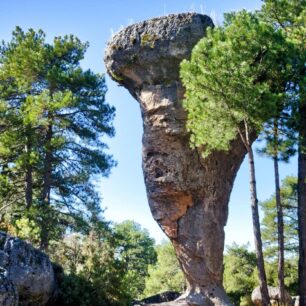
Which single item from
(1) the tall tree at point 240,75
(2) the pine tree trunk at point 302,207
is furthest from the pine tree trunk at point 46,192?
(2) the pine tree trunk at point 302,207

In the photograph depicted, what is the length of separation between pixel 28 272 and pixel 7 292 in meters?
7.57

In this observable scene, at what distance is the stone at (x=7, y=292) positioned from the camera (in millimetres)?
2600

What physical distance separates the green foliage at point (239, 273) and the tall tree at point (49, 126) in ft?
29.9

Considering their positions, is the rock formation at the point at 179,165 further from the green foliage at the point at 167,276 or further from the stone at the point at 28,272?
the green foliage at the point at 167,276

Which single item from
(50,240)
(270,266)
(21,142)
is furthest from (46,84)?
(270,266)

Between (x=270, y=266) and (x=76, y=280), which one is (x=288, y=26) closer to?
(x=76, y=280)

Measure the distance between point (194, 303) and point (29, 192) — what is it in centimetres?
751

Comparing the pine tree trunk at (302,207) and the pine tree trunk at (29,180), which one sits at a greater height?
the pine tree trunk at (29,180)

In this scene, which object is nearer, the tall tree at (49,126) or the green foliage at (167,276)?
the tall tree at (49,126)

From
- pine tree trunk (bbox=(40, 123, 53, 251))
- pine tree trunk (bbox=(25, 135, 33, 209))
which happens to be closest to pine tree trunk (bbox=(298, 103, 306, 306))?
pine tree trunk (bbox=(40, 123, 53, 251))

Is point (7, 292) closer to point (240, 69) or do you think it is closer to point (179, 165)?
point (240, 69)

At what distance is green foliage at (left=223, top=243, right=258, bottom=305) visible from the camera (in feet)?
69.3

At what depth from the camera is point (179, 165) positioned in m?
14.3

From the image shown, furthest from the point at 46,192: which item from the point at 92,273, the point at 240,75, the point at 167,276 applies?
the point at 167,276
